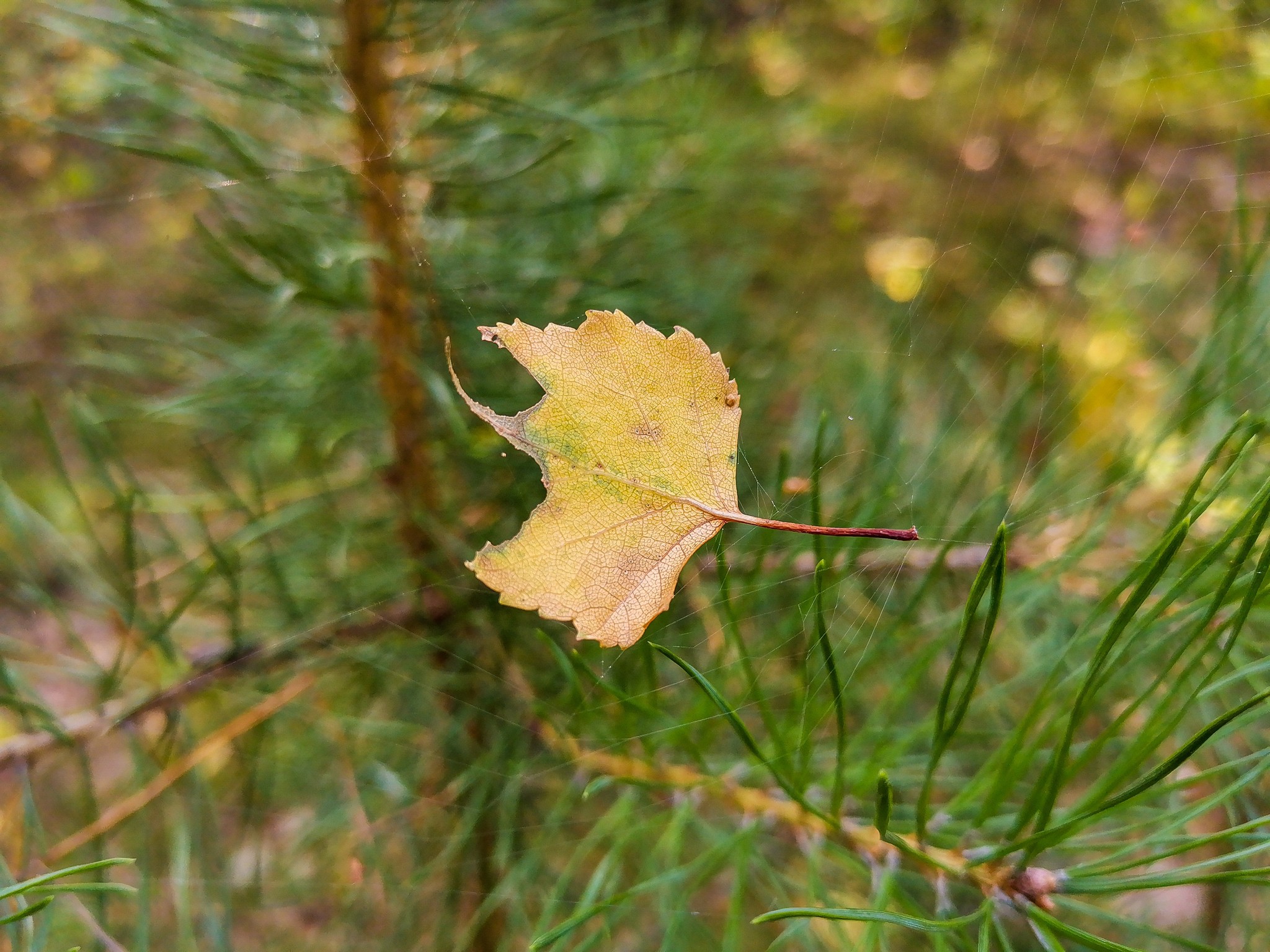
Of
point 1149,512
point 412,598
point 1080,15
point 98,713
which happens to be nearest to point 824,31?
point 1080,15

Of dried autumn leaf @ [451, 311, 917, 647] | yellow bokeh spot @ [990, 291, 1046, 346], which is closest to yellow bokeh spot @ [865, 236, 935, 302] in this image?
yellow bokeh spot @ [990, 291, 1046, 346]

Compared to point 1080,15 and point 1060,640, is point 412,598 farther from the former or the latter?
point 1080,15

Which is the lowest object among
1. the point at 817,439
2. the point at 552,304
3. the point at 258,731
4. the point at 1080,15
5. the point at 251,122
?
the point at 258,731

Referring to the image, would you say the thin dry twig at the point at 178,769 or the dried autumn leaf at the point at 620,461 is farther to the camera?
the thin dry twig at the point at 178,769

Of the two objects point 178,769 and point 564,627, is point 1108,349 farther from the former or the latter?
point 178,769

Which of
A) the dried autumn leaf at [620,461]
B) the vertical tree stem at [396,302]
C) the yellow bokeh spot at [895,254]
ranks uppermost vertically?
the yellow bokeh spot at [895,254]

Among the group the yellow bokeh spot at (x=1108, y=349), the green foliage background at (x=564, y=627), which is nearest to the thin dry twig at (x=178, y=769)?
the green foliage background at (x=564, y=627)

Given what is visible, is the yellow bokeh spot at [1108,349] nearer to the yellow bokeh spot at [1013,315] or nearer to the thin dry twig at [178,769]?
the yellow bokeh spot at [1013,315]
